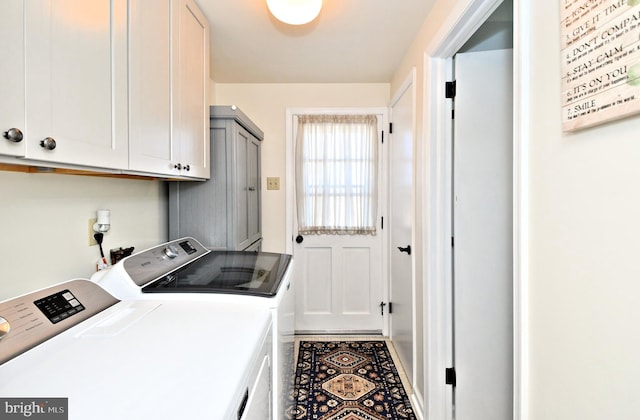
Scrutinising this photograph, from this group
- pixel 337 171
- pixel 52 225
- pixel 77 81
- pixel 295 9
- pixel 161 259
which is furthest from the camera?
pixel 337 171

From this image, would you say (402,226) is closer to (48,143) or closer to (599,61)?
(599,61)

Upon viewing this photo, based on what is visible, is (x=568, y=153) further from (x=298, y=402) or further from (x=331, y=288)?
(x=331, y=288)

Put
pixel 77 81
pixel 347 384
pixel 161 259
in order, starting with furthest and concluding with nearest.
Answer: pixel 347 384 < pixel 161 259 < pixel 77 81

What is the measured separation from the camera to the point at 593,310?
2.19ft

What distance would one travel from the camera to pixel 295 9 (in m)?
1.47

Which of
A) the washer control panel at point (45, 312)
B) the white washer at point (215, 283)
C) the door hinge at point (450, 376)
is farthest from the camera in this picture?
the door hinge at point (450, 376)

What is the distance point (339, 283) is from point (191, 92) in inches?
80.6

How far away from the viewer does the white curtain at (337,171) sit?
2789 mm

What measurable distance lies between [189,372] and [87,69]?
93 centimetres

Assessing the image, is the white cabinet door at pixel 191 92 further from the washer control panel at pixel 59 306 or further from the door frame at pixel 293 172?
the door frame at pixel 293 172

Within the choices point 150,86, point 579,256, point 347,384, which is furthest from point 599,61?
point 347,384

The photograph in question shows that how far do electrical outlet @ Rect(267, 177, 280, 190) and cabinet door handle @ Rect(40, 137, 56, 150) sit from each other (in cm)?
208

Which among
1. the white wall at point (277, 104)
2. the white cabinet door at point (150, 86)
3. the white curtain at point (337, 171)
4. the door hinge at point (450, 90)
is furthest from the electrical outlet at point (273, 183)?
the door hinge at point (450, 90)

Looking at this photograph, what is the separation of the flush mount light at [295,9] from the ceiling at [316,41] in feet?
0.66
